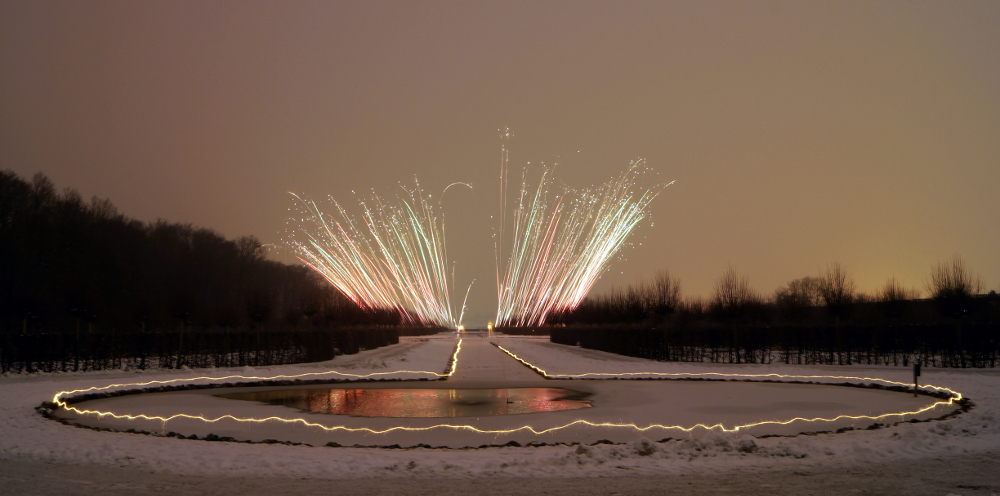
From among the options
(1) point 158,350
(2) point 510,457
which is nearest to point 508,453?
(2) point 510,457

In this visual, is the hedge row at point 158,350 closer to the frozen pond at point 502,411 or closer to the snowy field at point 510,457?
the frozen pond at point 502,411

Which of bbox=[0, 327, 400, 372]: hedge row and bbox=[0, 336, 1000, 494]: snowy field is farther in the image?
bbox=[0, 327, 400, 372]: hedge row

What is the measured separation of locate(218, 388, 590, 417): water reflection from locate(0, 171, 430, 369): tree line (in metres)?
11.8

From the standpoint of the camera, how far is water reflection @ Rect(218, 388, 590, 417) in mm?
14117

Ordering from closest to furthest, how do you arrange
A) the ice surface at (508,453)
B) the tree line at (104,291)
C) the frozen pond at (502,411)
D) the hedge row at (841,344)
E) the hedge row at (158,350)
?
1. the ice surface at (508,453)
2. the frozen pond at (502,411)
3. the hedge row at (158,350)
4. the hedge row at (841,344)
5. the tree line at (104,291)

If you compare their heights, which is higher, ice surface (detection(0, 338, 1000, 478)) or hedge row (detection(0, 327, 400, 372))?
hedge row (detection(0, 327, 400, 372))

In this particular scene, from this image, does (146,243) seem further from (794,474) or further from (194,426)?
(794,474)

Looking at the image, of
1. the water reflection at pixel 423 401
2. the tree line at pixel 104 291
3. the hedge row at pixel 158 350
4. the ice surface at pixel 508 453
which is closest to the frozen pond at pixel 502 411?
the water reflection at pixel 423 401

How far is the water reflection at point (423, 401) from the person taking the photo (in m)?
14.1

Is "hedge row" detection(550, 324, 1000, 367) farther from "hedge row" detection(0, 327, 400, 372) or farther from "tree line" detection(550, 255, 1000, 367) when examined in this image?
"hedge row" detection(0, 327, 400, 372)

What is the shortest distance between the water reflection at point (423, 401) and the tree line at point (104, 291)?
11.8 m

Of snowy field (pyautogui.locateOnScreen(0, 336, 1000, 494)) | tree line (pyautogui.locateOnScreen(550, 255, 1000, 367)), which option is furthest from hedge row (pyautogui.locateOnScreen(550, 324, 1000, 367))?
snowy field (pyautogui.locateOnScreen(0, 336, 1000, 494))

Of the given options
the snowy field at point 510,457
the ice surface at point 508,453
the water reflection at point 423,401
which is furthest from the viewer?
the water reflection at point 423,401

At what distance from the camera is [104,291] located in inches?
2062
